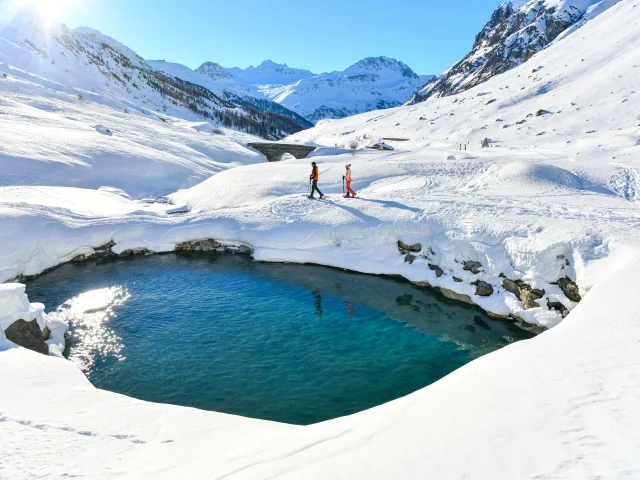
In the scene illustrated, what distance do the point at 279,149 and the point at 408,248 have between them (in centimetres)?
4348

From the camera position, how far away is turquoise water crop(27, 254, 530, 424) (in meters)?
10.3

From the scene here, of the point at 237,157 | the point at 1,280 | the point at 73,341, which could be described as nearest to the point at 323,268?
the point at 73,341

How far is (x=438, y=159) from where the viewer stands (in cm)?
3331

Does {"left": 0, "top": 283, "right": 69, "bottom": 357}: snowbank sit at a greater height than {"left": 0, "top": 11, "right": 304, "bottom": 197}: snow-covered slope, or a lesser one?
lesser

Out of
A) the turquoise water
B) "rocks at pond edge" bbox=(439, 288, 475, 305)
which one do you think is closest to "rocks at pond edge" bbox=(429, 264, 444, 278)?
"rocks at pond edge" bbox=(439, 288, 475, 305)

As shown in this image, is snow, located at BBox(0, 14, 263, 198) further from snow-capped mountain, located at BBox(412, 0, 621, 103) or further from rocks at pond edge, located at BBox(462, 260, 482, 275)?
snow-capped mountain, located at BBox(412, 0, 621, 103)

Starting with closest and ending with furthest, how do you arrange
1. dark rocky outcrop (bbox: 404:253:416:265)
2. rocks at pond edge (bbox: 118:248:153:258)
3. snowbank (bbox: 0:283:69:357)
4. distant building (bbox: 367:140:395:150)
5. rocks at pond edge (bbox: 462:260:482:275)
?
snowbank (bbox: 0:283:69:357), rocks at pond edge (bbox: 462:260:482:275), dark rocky outcrop (bbox: 404:253:416:265), rocks at pond edge (bbox: 118:248:153:258), distant building (bbox: 367:140:395:150)

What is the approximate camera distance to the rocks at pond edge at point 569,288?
13.0 m

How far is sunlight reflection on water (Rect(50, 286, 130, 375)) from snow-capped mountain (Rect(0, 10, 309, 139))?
251ft

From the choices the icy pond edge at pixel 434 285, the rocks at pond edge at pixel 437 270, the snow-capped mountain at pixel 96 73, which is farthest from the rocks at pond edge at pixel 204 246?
the snow-capped mountain at pixel 96 73

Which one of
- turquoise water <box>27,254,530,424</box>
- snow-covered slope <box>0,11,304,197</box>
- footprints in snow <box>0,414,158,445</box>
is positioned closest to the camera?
footprints in snow <box>0,414,158,445</box>

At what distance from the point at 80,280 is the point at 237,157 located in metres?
35.7

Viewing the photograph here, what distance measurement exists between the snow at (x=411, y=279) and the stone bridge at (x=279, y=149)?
59.8 ft

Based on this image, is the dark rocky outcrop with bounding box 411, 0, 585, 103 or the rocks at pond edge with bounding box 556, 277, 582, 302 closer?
the rocks at pond edge with bounding box 556, 277, 582, 302
